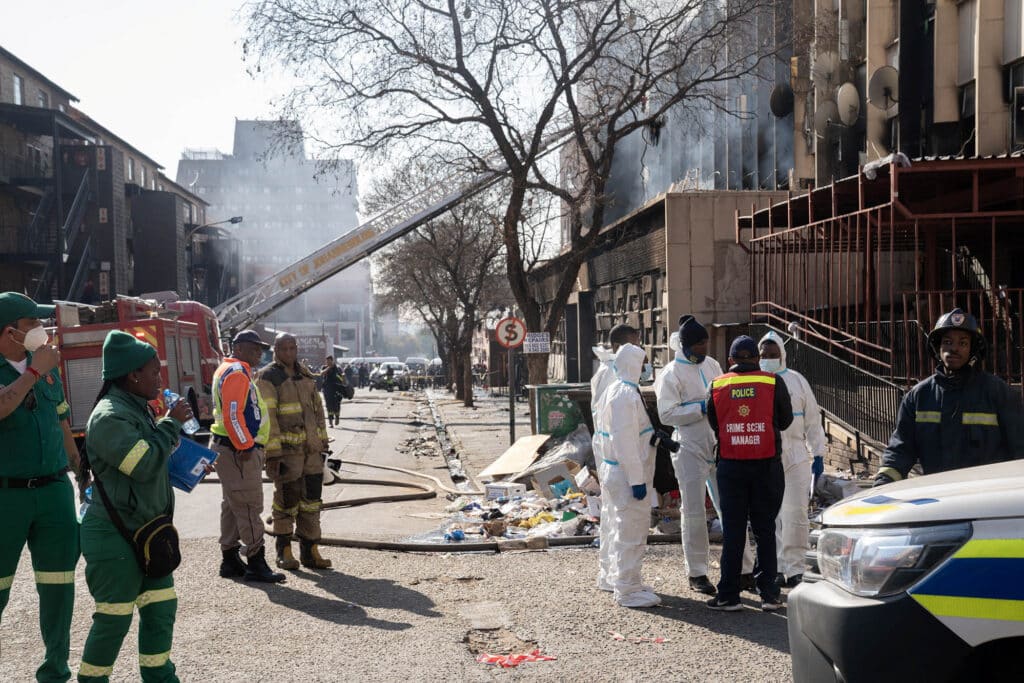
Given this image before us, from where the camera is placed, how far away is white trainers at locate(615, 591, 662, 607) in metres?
6.73

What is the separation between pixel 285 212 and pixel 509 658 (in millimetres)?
133689

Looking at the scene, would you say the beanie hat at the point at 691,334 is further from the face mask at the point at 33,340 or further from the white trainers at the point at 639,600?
the face mask at the point at 33,340

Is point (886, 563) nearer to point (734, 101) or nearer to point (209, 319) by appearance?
point (209, 319)

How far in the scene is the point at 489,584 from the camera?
757cm

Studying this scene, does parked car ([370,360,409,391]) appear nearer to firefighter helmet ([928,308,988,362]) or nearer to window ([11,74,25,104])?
window ([11,74,25,104])

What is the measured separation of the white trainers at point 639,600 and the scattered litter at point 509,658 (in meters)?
1.20

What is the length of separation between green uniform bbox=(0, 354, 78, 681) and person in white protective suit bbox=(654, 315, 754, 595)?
13.7ft

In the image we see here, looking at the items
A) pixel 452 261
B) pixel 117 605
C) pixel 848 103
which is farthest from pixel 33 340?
pixel 452 261

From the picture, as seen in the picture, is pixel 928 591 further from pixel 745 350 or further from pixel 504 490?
pixel 504 490

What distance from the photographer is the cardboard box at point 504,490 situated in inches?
453

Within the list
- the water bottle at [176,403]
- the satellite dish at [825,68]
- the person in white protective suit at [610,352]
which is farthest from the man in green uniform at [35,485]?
the satellite dish at [825,68]

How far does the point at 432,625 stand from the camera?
6.39 metres

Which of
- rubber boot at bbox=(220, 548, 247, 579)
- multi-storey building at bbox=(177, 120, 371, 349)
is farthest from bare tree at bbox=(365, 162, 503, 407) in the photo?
multi-storey building at bbox=(177, 120, 371, 349)

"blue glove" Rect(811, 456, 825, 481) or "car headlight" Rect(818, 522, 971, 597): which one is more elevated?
"car headlight" Rect(818, 522, 971, 597)
